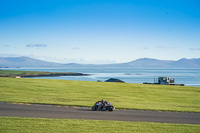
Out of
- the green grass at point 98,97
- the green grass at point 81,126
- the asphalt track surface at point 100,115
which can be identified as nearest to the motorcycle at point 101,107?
the asphalt track surface at point 100,115

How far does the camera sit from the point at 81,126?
1465 cm

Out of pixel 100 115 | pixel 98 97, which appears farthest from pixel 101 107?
pixel 98 97

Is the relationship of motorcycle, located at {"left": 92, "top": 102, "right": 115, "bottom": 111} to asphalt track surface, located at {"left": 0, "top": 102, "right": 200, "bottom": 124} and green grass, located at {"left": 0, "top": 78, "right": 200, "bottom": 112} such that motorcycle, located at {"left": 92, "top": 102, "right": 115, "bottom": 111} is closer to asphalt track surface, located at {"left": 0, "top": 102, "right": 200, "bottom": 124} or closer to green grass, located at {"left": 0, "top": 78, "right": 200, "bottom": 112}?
asphalt track surface, located at {"left": 0, "top": 102, "right": 200, "bottom": 124}

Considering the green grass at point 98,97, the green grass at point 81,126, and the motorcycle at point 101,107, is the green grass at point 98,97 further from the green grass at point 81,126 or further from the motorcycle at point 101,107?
the green grass at point 81,126

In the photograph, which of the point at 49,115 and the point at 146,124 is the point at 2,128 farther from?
the point at 146,124

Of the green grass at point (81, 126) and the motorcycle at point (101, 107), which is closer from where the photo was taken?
the green grass at point (81, 126)

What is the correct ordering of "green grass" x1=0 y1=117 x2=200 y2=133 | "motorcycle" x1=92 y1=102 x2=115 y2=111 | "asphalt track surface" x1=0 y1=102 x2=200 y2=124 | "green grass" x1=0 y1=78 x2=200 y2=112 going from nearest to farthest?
"green grass" x1=0 y1=117 x2=200 y2=133 → "asphalt track surface" x1=0 y1=102 x2=200 y2=124 → "motorcycle" x1=92 y1=102 x2=115 y2=111 → "green grass" x1=0 y1=78 x2=200 y2=112

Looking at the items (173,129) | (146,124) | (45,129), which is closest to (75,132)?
(45,129)

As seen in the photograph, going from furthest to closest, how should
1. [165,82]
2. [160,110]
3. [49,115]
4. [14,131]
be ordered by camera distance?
[165,82] < [160,110] < [49,115] < [14,131]

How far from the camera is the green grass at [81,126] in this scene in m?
13.6

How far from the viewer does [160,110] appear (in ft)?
76.2

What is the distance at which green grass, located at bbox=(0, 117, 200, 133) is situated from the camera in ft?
44.6

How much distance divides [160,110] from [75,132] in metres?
12.8

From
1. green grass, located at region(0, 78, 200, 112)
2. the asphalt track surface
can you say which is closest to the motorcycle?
the asphalt track surface
